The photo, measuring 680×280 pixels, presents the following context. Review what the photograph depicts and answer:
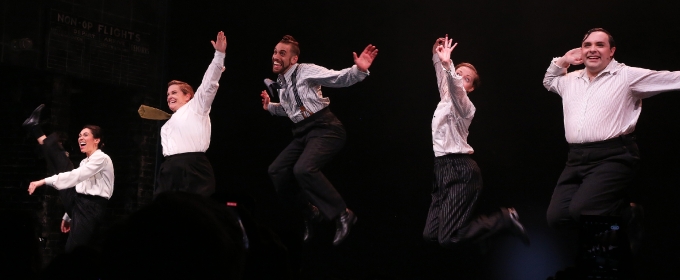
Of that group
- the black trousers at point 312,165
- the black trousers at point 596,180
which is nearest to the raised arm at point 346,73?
the black trousers at point 312,165

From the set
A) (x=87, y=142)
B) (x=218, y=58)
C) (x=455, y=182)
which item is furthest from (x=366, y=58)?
(x=87, y=142)

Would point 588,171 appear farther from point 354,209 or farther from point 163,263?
point 163,263

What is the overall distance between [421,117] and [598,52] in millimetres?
1754

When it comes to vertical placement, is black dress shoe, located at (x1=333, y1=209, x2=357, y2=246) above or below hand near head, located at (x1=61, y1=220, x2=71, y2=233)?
above

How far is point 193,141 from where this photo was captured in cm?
523

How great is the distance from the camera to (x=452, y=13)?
5500mm

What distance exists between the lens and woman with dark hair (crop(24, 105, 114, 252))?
5621 millimetres

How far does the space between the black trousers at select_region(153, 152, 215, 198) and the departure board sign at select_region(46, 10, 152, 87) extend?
2.03 metres

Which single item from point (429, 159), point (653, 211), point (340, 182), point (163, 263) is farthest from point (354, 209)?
point (163, 263)

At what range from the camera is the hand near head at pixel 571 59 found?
4.33 m

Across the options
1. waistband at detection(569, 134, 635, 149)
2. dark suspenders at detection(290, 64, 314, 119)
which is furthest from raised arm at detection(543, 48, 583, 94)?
dark suspenders at detection(290, 64, 314, 119)

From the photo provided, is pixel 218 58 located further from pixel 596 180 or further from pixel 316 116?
pixel 596 180

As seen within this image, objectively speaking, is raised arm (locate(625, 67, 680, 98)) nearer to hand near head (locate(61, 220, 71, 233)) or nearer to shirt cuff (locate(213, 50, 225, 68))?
shirt cuff (locate(213, 50, 225, 68))

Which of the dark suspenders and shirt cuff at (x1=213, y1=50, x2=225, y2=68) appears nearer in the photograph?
the dark suspenders
